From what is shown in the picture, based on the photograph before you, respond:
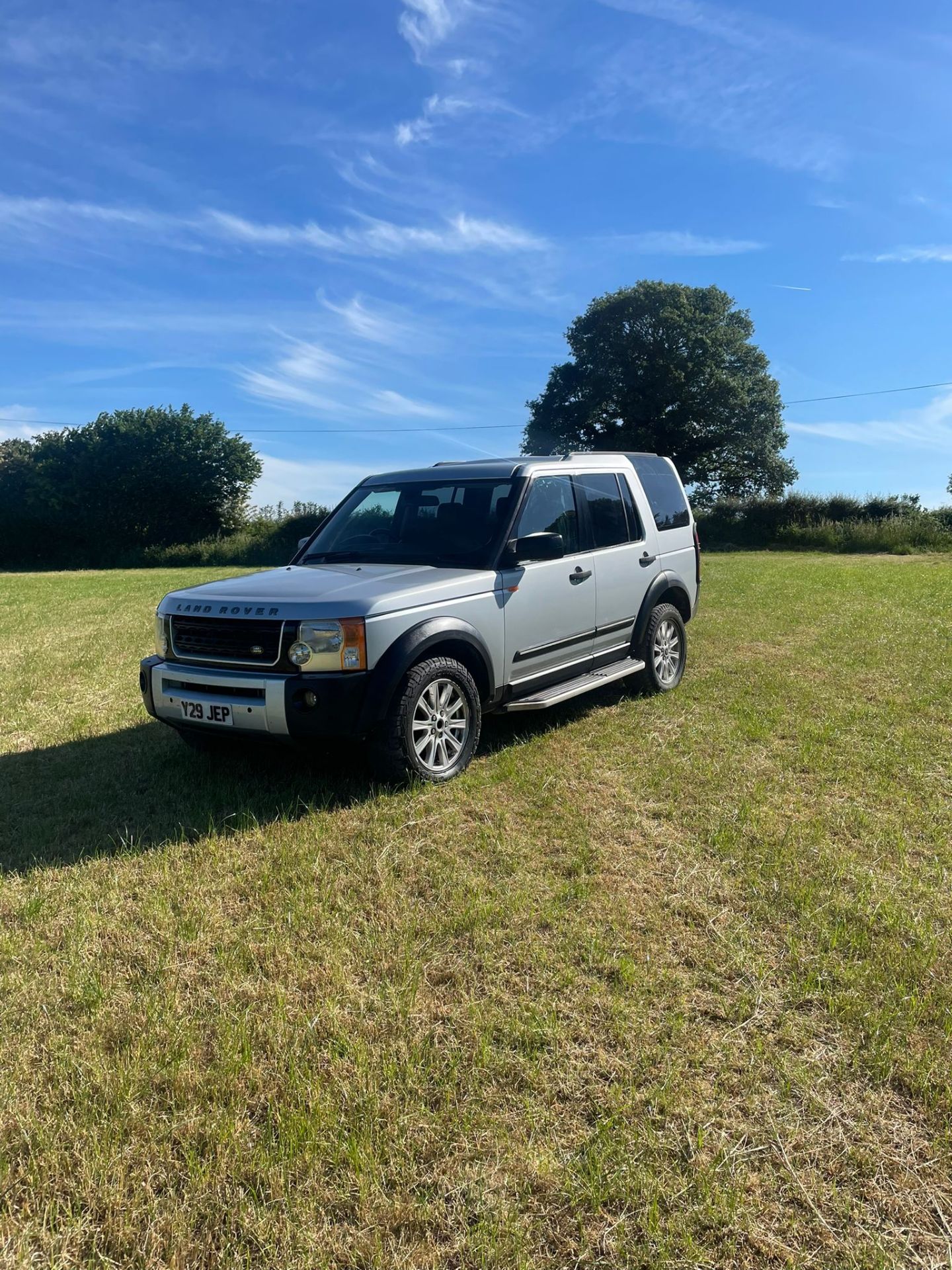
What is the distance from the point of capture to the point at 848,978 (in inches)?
113

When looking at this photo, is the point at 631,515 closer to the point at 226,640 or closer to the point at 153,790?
the point at 226,640

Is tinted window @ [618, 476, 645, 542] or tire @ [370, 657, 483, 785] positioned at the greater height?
tinted window @ [618, 476, 645, 542]

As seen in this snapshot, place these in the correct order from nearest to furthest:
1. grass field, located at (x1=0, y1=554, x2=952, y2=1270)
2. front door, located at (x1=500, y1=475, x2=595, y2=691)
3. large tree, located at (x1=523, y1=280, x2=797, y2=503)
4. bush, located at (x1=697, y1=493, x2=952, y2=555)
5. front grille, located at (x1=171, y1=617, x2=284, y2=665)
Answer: grass field, located at (x1=0, y1=554, x2=952, y2=1270), front grille, located at (x1=171, y1=617, x2=284, y2=665), front door, located at (x1=500, y1=475, x2=595, y2=691), bush, located at (x1=697, y1=493, x2=952, y2=555), large tree, located at (x1=523, y1=280, x2=797, y2=503)

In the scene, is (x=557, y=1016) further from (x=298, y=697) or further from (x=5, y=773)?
(x=5, y=773)

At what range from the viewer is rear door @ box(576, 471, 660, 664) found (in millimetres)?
6266

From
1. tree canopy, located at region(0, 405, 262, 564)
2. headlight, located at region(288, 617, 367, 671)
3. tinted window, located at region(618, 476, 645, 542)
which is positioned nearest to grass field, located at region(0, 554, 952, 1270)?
headlight, located at region(288, 617, 367, 671)

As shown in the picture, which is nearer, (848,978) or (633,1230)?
(633,1230)

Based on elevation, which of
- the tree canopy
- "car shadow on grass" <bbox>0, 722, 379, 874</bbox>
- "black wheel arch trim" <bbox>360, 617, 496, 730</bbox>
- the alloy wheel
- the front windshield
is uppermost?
the tree canopy

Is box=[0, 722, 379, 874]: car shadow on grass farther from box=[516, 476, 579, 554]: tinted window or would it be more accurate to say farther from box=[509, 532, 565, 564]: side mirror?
box=[516, 476, 579, 554]: tinted window

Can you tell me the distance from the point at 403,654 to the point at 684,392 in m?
39.3

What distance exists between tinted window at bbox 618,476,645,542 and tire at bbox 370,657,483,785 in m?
2.47

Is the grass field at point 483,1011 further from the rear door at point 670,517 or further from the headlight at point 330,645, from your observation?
the rear door at point 670,517

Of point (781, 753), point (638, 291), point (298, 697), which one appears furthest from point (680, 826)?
point (638, 291)

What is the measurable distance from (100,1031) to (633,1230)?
1.74m
